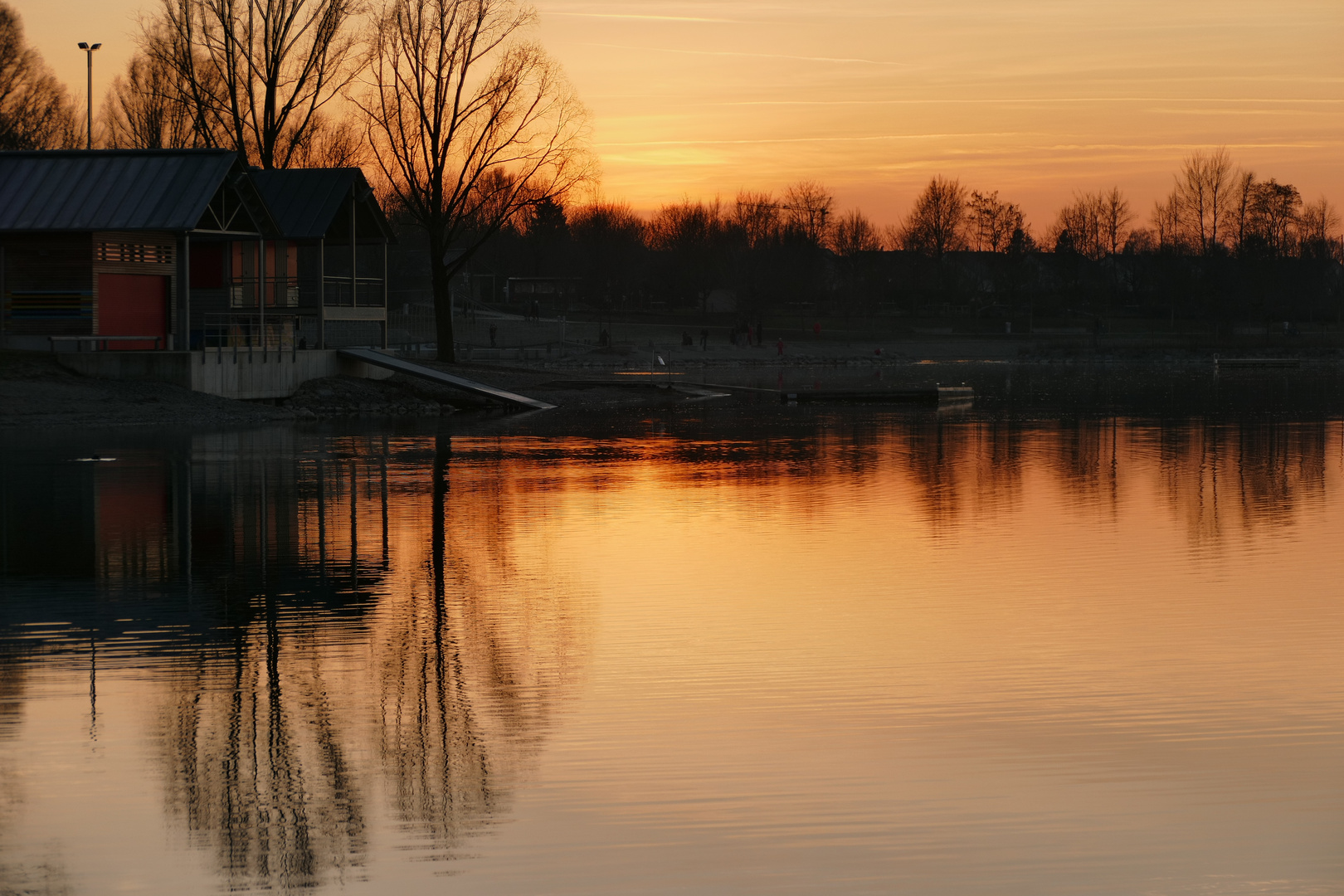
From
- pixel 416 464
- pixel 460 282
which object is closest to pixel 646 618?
pixel 416 464

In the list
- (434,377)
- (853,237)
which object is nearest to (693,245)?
(853,237)

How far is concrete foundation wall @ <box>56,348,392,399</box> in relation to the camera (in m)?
39.5

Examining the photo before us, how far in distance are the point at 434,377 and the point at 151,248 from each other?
27.8 ft

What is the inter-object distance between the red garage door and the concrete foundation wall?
198 centimetres

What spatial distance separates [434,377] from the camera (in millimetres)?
45000

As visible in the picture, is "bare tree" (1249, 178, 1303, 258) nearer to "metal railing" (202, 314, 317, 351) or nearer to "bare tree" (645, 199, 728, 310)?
"bare tree" (645, 199, 728, 310)

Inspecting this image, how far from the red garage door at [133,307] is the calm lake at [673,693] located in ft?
70.5

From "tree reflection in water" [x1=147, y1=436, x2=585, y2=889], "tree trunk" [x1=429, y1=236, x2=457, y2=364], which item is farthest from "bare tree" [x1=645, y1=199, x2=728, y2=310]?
"tree reflection in water" [x1=147, y1=436, x2=585, y2=889]

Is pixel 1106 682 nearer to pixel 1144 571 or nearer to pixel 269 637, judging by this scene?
pixel 1144 571

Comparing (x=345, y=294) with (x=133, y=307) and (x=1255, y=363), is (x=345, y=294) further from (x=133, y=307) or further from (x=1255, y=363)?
(x=1255, y=363)

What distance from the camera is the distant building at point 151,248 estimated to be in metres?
41.1

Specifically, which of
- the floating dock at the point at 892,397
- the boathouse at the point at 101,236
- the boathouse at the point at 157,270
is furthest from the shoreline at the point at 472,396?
the boathouse at the point at 101,236

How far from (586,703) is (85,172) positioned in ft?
121

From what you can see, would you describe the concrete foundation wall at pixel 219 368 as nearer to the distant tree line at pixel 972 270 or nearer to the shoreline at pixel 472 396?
the shoreline at pixel 472 396
